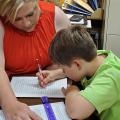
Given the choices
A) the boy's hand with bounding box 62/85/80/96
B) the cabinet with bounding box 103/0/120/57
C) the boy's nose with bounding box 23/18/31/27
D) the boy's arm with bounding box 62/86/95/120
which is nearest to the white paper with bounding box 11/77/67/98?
the boy's hand with bounding box 62/85/80/96

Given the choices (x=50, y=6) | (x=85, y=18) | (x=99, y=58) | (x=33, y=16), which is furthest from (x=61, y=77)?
(x=85, y=18)

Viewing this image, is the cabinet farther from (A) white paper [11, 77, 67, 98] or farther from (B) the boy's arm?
(B) the boy's arm

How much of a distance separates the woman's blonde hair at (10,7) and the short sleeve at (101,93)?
568 millimetres

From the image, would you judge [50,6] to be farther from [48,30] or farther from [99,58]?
[99,58]

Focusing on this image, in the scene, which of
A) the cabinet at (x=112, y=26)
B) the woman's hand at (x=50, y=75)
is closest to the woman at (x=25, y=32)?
the woman's hand at (x=50, y=75)

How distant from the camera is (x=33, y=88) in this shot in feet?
4.75

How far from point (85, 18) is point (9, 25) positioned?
3.69 feet

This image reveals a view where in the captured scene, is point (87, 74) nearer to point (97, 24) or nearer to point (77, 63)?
point (77, 63)

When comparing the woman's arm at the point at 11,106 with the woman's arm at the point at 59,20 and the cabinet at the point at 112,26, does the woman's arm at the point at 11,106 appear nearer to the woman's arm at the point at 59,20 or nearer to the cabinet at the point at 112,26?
the woman's arm at the point at 59,20

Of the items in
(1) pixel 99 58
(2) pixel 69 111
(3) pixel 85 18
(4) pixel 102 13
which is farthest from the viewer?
(4) pixel 102 13

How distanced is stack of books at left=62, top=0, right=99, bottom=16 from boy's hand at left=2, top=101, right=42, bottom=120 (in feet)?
5.29

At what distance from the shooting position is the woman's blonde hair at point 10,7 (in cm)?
153

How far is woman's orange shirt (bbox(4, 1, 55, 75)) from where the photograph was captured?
1.63 meters

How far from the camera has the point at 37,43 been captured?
1692 mm
